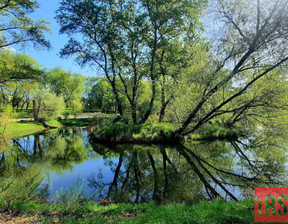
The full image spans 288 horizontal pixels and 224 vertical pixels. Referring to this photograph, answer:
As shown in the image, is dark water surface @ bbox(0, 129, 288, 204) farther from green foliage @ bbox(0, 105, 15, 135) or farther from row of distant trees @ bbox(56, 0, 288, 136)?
green foliage @ bbox(0, 105, 15, 135)

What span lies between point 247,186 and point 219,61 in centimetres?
815

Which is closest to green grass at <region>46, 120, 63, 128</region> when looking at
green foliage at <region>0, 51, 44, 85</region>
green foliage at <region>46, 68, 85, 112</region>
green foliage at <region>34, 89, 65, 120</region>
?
green foliage at <region>34, 89, 65, 120</region>

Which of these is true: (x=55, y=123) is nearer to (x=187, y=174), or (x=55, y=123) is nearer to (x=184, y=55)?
(x=184, y=55)

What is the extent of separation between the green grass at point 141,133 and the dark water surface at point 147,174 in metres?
2.04

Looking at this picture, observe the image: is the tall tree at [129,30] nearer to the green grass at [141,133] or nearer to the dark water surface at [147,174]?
the green grass at [141,133]

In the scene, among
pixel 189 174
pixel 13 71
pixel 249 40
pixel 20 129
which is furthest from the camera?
pixel 20 129

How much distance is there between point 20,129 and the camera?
28.5m

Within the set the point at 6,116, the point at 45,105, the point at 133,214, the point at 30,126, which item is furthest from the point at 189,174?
the point at 45,105

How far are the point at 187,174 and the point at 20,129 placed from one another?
1181 inches

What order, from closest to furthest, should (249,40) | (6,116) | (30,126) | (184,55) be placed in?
(249,40), (184,55), (6,116), (30,126)

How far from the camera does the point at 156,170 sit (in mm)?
9992

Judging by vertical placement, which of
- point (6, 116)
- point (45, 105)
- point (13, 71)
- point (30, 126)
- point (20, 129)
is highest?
point (13, 71)

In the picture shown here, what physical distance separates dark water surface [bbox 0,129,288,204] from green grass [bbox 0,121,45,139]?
11595mm

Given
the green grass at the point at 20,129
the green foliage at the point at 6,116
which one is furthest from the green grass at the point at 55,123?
the green foliage at the point at 6,116
